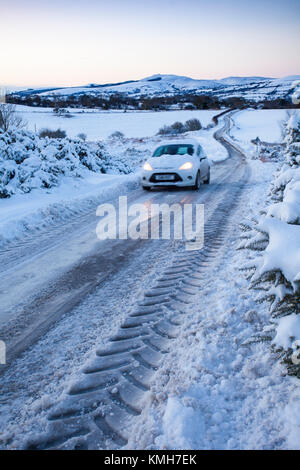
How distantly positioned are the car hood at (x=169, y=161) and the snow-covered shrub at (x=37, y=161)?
10.1ft

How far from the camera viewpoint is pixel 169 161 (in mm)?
11180

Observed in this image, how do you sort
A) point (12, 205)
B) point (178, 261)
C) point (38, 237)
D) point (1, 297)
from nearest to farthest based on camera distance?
point (1, 297)
point (178, 261)
point (38, 237)
point (12, 205)

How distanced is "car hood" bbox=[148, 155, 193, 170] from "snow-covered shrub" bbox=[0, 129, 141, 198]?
307cm

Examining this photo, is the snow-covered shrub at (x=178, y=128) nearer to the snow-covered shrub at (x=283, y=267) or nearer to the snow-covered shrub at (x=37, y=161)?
the snow-covered shrub at (x=37, y=161)

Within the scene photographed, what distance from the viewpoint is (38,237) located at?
655cm

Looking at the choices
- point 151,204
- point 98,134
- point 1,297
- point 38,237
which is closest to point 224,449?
point 1,297

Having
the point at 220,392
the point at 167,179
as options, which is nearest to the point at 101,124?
the point at 167,179

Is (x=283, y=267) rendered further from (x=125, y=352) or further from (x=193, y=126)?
(x=193, y=126)

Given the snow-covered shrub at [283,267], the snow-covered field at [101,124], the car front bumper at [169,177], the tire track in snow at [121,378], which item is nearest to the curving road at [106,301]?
the tire track in snow at [121,378]

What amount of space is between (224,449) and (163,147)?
438 inches

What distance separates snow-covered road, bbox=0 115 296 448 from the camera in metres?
2.17

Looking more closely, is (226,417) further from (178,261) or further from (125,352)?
(178,261)

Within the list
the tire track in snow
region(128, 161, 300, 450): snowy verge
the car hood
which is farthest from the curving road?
the car hood

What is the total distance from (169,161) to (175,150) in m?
0.96
